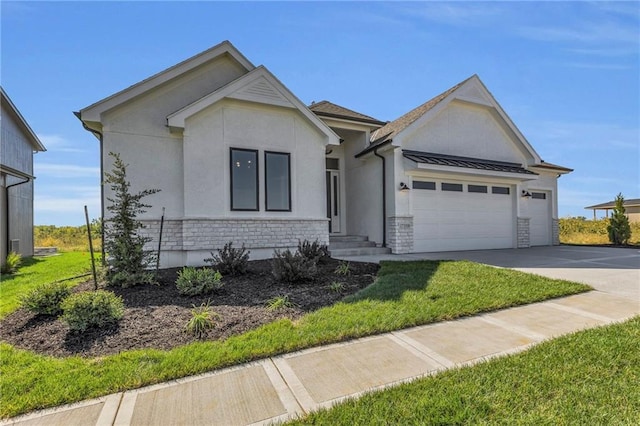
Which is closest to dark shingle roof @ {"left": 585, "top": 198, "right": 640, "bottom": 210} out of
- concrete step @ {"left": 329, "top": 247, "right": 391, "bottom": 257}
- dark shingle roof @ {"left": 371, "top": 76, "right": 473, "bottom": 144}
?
dark shingle roof @ {"left": 371, "top": 76, "right": 473, "bottom": 144}

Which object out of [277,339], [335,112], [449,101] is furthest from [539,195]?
[277,339]

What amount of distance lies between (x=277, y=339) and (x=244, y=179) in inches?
260

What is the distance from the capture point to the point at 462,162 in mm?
12156

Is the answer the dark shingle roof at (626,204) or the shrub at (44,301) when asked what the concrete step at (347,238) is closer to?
the shrub at (44,301)

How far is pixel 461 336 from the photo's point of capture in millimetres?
3844

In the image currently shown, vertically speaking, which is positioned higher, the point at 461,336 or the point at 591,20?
the point at 591,20

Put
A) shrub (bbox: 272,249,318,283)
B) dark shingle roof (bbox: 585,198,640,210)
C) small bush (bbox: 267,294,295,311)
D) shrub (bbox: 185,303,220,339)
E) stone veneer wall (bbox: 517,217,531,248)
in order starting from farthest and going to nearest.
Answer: dark shingle roof (bbox: 585,198,640,210)
stone veneer wall (bbox: 517,217,531,248)
shrub (bbox: 272,249,318,283)
small bush (bbox: 267,294,295,311)
shrub (bbox: 185,303,220,339)

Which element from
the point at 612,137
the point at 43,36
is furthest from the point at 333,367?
the point at 612,137

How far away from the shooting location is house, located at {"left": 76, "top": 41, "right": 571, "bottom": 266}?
28.9ft

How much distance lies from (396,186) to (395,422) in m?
9.84

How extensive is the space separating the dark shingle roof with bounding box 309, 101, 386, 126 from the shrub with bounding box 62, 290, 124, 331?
9724mm

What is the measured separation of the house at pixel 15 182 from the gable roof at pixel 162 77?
19.3ft

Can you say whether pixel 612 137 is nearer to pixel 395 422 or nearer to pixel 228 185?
pixel 228 185

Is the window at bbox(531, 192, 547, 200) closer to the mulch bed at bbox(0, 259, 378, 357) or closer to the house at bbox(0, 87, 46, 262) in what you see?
the mulch bed at bbox(0, 259, 378, 357)
